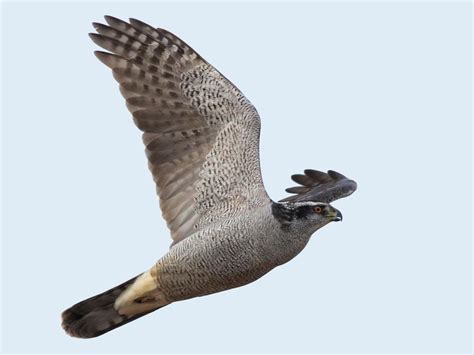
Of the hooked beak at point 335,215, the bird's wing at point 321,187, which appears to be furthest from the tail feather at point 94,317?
the bird's wing at point 321,187

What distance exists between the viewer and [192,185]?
493 inches

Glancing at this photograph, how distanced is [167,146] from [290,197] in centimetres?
210

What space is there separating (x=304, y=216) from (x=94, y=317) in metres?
2.58

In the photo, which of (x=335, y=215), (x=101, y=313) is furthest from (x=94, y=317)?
(x=335, y=215)

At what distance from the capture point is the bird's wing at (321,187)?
44.0 feet

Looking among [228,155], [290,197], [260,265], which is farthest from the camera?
[290,197]

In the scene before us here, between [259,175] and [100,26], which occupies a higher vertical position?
[100,26]

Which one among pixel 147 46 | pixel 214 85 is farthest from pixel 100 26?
pixel 214 85

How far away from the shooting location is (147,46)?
42.0ft

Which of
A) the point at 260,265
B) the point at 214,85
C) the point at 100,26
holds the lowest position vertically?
the point at 260,265

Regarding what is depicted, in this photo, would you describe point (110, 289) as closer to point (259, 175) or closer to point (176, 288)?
point (176, 288)

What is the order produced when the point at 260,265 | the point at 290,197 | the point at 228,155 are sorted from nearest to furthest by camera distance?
the point at 260,265 → the point at 228,155 → the point at 290,197

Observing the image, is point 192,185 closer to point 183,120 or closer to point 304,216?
point 183,120

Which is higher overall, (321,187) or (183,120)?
(183,120)
